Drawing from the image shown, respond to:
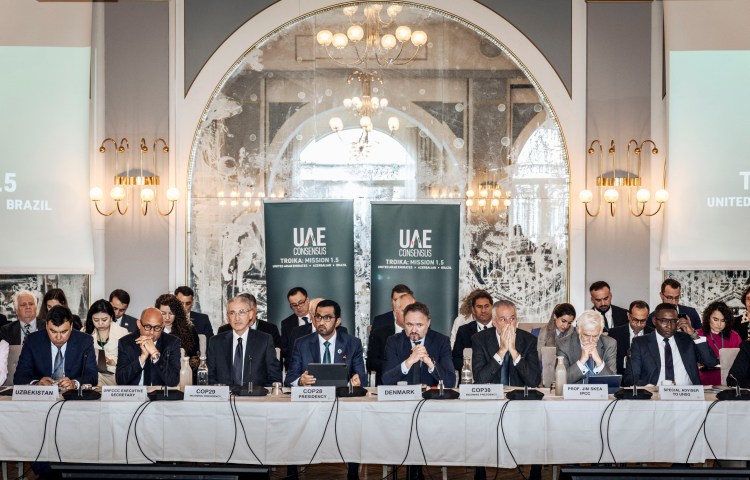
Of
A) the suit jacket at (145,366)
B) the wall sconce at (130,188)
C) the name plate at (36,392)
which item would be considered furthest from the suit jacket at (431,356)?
the wall sconce at (130,188)

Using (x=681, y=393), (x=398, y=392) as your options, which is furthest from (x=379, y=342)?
(x=681, y=393)

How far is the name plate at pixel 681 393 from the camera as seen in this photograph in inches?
211

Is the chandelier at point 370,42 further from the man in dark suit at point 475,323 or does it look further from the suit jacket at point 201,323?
the man in dark suit at point 475,323

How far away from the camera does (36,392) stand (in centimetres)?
534

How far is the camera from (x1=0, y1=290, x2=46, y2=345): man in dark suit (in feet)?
25.4

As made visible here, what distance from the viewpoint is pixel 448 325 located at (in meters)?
9.02

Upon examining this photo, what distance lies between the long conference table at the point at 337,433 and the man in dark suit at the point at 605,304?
2788 millimetres

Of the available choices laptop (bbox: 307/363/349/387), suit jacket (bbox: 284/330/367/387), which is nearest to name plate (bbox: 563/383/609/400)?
laptop (bbox: 307/363/349/387)

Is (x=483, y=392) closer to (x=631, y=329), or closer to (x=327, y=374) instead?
(x=327, y=374)

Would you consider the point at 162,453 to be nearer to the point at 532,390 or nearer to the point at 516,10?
the point at 532,390

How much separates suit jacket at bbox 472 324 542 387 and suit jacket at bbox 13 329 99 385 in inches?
98.0

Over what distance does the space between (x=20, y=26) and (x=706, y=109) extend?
21.7ft

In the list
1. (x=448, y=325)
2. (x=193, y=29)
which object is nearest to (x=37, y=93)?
(x=193, y=29)

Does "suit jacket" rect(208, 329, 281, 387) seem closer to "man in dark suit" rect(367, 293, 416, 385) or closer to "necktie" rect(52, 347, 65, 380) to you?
"necktie" rect(52, 347, 65, 380)
